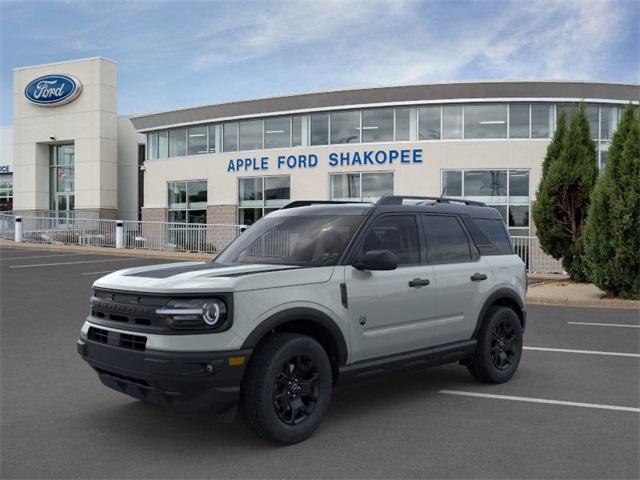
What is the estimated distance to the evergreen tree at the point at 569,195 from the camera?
16219mm

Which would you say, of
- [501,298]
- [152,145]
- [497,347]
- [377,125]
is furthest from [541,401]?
[152,145]

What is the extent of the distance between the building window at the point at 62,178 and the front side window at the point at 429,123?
832 inches

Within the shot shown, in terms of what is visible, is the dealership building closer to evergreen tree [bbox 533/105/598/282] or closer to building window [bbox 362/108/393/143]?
building window [bbox 362/108/393/143]

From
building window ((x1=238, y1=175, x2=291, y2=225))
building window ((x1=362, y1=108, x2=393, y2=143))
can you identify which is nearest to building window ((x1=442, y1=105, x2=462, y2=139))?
building window ((x1=362, y1=108, x2=393, y2=143))

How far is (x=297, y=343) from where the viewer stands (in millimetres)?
4684

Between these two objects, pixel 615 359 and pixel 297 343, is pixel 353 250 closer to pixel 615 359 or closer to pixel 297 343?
pixel 297 343

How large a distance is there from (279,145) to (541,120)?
10813 millimetres

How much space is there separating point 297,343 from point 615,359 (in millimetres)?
4838

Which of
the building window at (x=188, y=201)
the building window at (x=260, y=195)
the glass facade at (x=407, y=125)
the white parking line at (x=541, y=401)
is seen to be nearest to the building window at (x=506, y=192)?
the glass facade at (x=407, y=125)

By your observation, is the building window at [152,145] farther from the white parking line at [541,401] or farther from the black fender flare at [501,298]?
the white parking line at [541,401]

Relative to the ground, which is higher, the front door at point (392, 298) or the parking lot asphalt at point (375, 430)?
the front door at point (392, 298)

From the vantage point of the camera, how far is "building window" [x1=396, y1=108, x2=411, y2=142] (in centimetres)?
2598

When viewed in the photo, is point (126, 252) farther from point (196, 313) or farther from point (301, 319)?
point (196, 313)

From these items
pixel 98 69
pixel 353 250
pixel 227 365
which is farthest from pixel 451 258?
pixel 98 69
